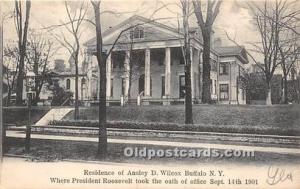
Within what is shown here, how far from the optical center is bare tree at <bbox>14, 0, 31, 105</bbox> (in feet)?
25.7

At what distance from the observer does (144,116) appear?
9.66m

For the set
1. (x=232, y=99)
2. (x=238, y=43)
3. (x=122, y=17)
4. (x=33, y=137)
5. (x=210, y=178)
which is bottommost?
(x=210, y=178)

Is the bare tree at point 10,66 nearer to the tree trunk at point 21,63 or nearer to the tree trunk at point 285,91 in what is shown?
the tree trunk at point 21,63

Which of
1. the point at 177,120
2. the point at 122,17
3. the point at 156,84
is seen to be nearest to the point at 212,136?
the point at 177,120

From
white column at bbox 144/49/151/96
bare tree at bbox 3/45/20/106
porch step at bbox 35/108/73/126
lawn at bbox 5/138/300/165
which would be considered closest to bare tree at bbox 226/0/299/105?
lawn at bbox 5/138/300/165

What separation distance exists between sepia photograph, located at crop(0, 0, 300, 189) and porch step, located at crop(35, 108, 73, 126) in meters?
0.06

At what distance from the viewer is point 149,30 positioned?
1233 cm

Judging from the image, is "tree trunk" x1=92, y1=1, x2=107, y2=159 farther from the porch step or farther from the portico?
the portico

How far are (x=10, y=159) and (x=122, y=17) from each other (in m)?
3.47

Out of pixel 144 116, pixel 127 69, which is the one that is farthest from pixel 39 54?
pixel 127 69

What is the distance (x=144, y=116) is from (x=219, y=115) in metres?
1.73

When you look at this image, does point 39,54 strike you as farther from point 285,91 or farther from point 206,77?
point 285,91

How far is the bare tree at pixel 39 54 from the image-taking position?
861cm

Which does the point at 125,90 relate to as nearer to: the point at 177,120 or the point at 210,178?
the point at 177,120
